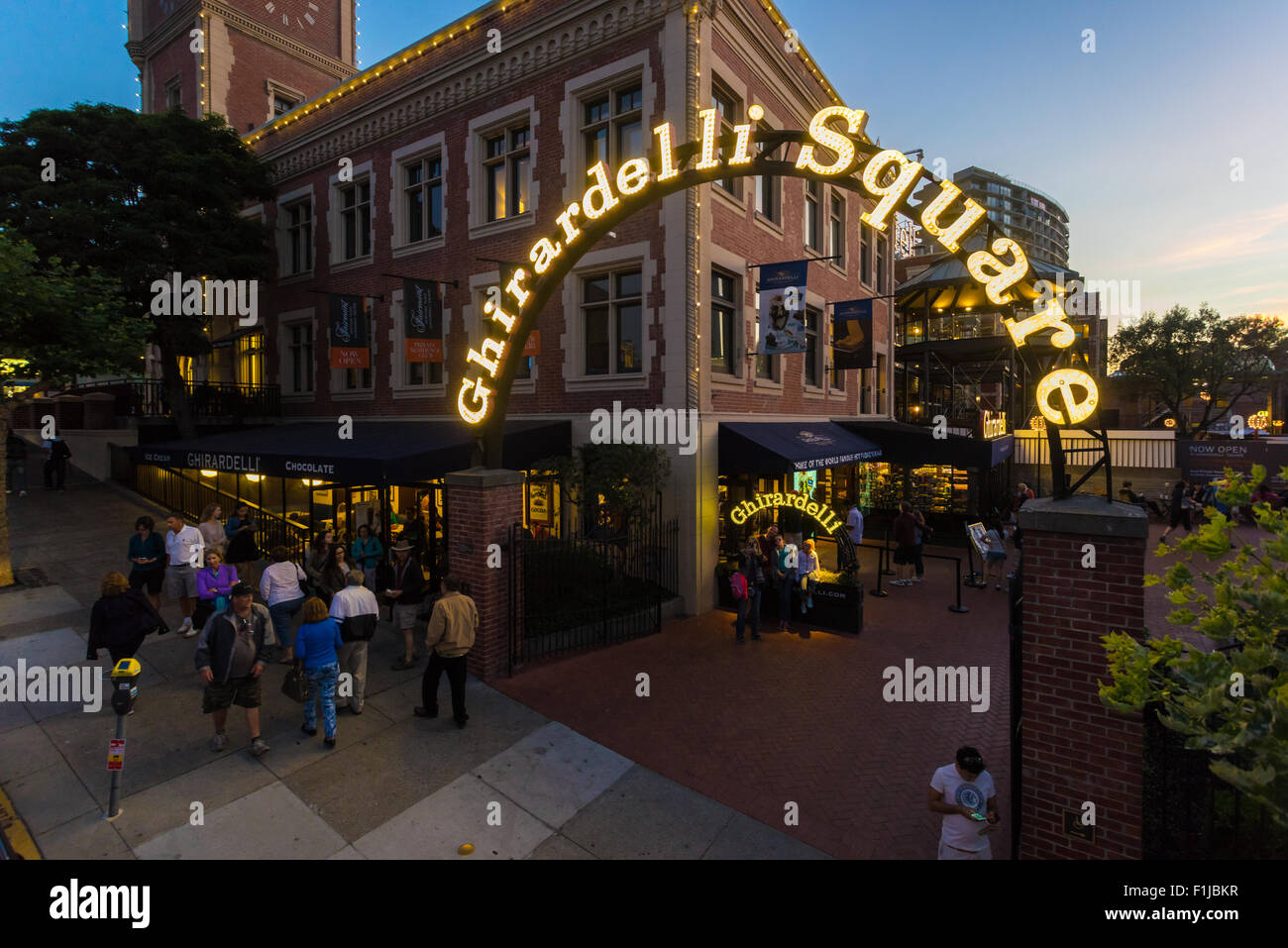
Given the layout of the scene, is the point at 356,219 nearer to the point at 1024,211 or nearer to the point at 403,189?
the point at 403,189

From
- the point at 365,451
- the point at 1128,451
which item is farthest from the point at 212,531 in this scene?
the point at 1128,451

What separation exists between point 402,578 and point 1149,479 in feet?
94.9

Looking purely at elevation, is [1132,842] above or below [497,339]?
below

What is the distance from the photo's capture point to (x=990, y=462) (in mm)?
15992

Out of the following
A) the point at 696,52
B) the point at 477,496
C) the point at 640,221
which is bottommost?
the point at 477,496

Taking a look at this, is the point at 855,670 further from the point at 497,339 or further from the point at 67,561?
the point at 67,561

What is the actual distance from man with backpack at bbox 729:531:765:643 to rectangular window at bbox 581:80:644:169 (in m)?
8.26

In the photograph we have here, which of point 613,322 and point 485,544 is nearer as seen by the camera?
point 485,544

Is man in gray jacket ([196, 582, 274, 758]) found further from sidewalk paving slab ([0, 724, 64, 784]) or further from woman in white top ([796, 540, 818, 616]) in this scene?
woman in white top ([796, 540, 818, 616])

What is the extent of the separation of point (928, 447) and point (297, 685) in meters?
15.7

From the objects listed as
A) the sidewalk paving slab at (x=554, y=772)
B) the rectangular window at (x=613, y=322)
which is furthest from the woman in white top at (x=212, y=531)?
the rectangular window at (x=613, y=322)

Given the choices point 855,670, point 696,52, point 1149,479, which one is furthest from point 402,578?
point 1149,479

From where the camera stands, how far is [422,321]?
1424cm

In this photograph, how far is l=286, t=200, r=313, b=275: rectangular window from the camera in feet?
63.0
